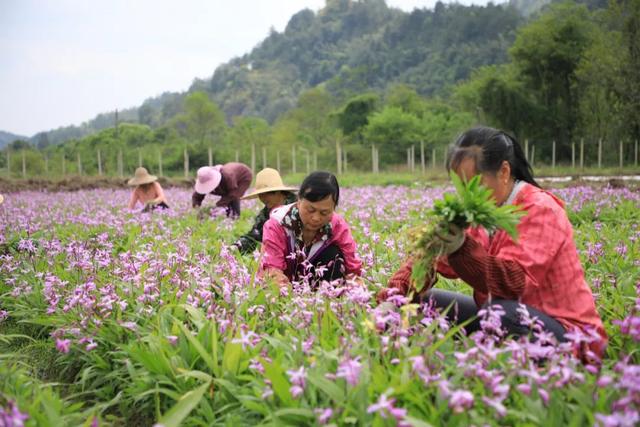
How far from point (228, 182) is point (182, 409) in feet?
22.8

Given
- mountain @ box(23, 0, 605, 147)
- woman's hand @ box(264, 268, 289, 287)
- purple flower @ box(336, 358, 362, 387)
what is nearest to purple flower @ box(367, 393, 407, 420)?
purple flower @ box(336, 358, 362, 387)

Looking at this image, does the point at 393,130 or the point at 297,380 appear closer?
the point at 297,380

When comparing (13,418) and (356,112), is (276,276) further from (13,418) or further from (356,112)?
(356,112)

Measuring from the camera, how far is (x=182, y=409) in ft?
7.25

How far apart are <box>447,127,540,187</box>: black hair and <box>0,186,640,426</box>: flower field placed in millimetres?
831

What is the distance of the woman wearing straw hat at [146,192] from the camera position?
32.3 ft

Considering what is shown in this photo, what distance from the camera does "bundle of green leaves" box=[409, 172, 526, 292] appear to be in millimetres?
2301

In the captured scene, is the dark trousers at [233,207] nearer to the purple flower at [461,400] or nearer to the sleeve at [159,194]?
the sleeve at [159,194]

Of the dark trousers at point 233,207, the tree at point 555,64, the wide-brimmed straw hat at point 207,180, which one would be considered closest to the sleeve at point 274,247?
the wide-brimmed straw hat at point 207,180

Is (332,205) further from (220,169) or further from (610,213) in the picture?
(610,213)

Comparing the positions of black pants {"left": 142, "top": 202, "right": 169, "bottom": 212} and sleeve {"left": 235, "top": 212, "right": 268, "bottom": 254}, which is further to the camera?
black pants {"left": 142, "top": 202, "right": 169, "bottom": 212}

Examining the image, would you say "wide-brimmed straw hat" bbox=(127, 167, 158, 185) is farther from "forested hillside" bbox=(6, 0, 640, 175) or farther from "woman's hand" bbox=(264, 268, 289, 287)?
"forested hillside" bbox=(6, 0, 640, 175)

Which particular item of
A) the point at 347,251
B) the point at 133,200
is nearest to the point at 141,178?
the point at 133,200

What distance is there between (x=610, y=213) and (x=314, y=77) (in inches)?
5412
